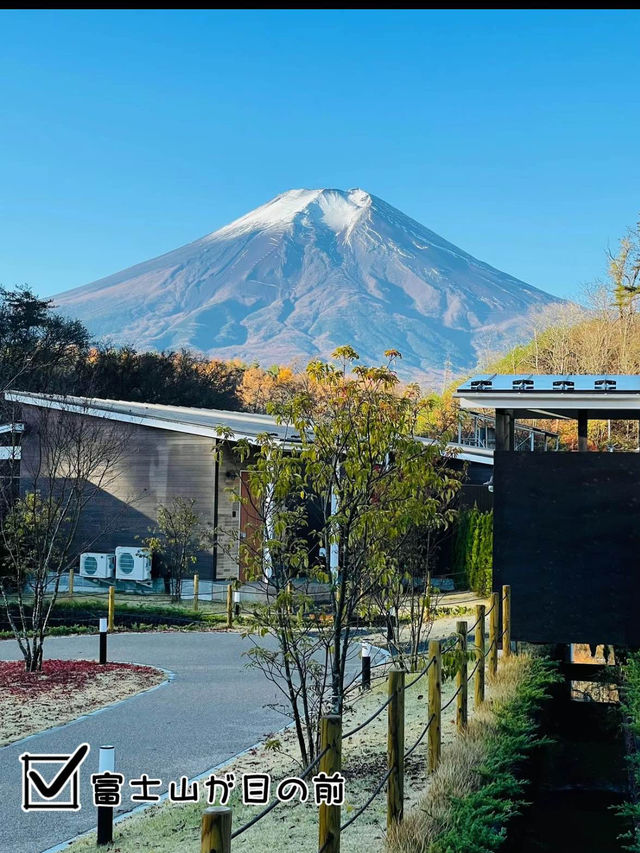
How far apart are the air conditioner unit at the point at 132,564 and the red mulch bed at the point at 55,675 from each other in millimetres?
9417

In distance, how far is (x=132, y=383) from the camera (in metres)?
47.0

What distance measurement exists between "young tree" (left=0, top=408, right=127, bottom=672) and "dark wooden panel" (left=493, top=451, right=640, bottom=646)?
5.62 meters

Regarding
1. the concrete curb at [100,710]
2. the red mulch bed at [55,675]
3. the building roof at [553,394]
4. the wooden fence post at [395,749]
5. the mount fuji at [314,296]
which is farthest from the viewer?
the mount fuji at [314,296]

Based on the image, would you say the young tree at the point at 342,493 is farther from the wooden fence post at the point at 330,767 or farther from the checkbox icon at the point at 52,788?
the wooden fence post at the point at 330,767

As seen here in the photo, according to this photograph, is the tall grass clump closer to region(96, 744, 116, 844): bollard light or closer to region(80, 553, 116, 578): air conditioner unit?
region(96, 744, 116, 844): bollard light

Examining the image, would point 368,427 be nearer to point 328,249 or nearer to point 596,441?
point 596,441

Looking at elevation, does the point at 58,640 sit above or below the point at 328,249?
below

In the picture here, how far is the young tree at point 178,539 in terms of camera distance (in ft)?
72.7

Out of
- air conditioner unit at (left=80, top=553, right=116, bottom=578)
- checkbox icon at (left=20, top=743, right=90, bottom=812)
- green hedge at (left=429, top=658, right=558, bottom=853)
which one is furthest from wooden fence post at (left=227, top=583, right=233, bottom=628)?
checkbox icon at (left=20, top=743, right=90, bottom=812)

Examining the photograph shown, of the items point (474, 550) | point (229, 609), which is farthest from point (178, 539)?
point (474, 550)

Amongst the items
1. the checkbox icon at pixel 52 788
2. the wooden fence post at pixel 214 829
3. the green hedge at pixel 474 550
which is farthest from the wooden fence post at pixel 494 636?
the green hedge at pixel 474 550

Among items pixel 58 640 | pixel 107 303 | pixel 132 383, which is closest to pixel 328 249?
pixel 107 303

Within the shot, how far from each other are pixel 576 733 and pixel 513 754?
4474mm

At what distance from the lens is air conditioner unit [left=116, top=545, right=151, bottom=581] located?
23281 mm
